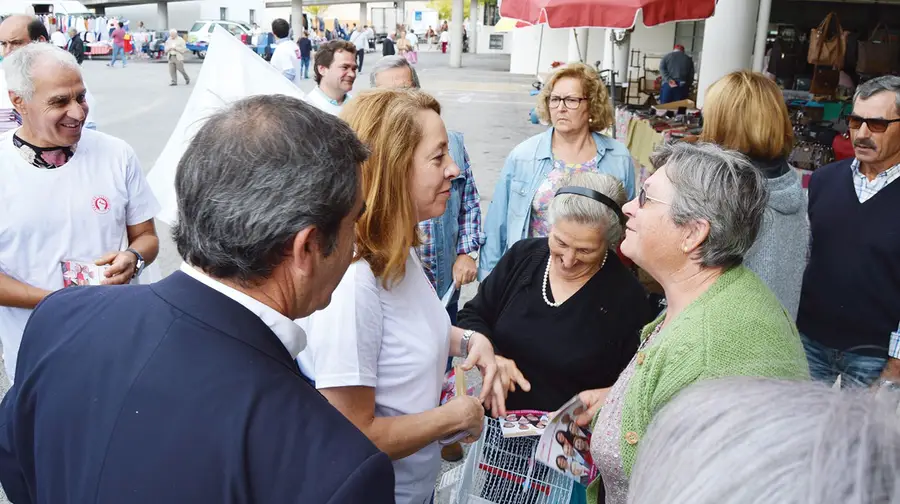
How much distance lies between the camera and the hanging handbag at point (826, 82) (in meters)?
11.0

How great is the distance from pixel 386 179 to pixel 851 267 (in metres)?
2.16

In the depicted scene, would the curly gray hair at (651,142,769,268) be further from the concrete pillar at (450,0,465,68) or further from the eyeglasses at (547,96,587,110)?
the concrete pillar at (450,0,465,68)

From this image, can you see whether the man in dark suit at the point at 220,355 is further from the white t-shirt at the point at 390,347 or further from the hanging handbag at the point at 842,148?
the hanging handbag at the point at 842,148

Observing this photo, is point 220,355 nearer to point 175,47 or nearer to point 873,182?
point 873,182

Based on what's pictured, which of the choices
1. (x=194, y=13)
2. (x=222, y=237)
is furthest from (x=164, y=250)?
(x=194, y=13)

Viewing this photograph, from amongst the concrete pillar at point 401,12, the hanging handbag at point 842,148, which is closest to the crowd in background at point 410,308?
the hanging handbag at point 842,148

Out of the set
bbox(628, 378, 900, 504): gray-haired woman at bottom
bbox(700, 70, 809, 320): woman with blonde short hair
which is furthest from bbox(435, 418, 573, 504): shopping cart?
bbox(628, 378, 900, 504): gray-haired woman at bottom

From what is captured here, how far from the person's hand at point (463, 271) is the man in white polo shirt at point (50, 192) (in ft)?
5.22

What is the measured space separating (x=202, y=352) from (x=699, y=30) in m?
24.8

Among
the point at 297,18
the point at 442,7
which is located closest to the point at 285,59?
the point at 297,18

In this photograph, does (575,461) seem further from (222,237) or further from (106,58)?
(106,58)

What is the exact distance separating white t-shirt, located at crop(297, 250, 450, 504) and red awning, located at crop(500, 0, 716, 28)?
461 cm

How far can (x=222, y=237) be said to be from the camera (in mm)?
1222

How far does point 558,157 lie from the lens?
4.03 m
